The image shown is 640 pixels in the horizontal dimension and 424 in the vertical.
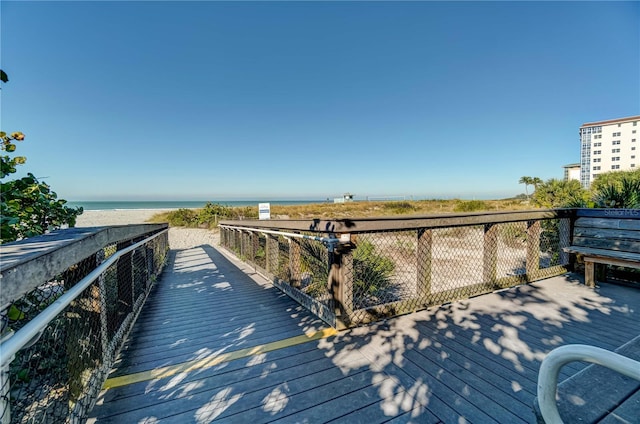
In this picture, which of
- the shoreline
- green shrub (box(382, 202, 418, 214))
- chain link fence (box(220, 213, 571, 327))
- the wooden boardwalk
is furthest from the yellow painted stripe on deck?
the shoreline

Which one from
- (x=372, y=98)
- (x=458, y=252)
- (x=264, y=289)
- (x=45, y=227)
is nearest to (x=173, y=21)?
(x=45, y=227)

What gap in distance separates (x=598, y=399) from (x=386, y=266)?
3.63m

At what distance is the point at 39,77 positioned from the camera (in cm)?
646

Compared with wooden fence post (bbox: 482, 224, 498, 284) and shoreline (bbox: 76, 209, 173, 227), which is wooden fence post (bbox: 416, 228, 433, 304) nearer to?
wooden fence post (bbox: 482, 224, 498, 284)

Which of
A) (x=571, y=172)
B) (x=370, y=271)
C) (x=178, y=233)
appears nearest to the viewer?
(x=370, y=271)

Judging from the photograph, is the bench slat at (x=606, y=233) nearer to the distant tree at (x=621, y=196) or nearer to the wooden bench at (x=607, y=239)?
the wooden bench at (x=607, y=239)

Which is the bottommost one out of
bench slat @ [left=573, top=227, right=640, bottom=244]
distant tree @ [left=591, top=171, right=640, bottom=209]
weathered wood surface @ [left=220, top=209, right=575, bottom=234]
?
bench slat @ [left=573, top=227, right=640, bottom=244]

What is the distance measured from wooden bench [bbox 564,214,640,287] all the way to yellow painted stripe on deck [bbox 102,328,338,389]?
3.71 metres

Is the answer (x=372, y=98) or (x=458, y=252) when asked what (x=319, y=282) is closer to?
(x=458, y=252)

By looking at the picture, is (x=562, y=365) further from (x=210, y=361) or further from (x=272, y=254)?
(x=272, y=254)

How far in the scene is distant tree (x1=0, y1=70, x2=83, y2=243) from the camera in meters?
1.60

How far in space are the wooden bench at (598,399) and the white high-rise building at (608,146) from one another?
58.5m

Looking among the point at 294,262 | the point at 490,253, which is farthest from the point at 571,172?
the point at 294,262

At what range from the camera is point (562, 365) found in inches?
27.2
